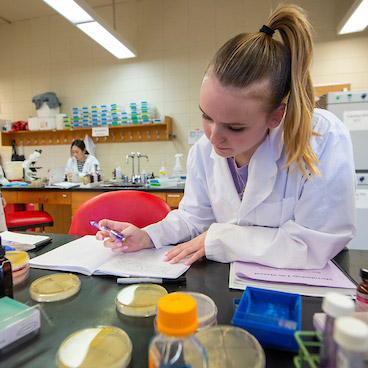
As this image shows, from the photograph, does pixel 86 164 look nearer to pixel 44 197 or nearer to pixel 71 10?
pixel 44 197

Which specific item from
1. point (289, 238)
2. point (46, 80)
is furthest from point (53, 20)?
point (289, 238)

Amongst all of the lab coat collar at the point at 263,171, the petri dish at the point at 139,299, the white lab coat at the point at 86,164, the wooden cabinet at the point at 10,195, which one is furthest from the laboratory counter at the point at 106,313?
the white lab coat at the point at 86,164

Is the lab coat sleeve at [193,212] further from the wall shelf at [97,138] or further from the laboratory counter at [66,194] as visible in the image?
the wall shelf at [97,138]

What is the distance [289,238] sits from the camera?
79 cm

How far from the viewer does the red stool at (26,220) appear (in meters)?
2.26

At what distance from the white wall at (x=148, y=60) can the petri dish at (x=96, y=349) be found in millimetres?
3658

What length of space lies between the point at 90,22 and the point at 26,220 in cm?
199

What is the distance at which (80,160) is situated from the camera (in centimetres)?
413

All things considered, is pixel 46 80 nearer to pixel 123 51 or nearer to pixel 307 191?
pixel 123 51

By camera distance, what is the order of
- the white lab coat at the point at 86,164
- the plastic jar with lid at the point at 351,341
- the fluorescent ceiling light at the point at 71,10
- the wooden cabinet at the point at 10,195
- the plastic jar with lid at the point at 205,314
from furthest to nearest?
the white lab coat at the point at 86,164
the wooden cabinet at the point at 10,195
the fluorescent ceiling light at the point at 71,10
the plastic jar with lid at the point at 205,314
the plastic jar with lid at the point at 351,341

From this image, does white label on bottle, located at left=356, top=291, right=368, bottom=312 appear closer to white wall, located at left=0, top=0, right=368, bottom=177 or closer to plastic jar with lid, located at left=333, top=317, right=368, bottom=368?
plastic jar with lid, located at left=333, top=317, right=368, bottom=368

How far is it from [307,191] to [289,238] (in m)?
0.16

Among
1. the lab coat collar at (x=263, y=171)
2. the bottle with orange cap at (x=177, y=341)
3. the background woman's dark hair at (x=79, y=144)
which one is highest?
the background woman's dark hair at (x=79, y=144)

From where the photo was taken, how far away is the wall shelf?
159 inches
